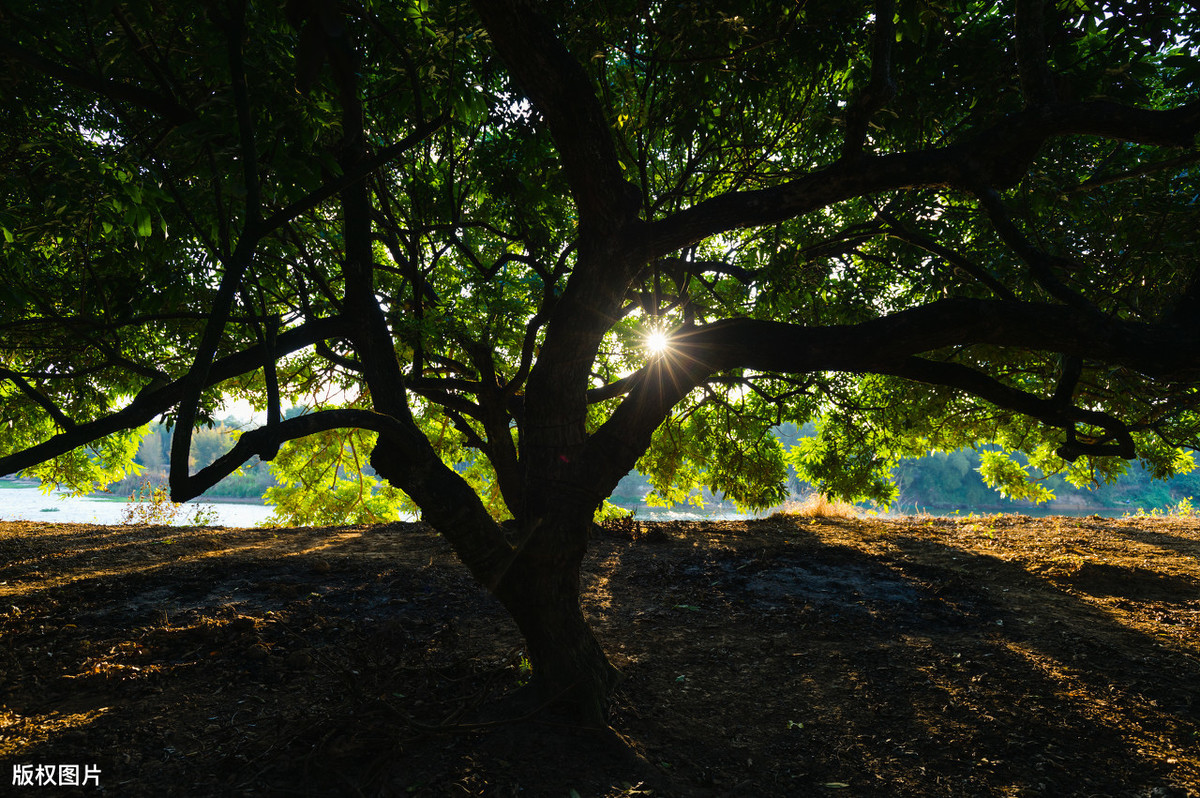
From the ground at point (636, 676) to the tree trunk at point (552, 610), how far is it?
22 centimetres

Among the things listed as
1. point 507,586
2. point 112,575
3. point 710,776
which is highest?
point 112,575

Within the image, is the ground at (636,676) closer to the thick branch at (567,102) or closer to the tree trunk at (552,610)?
the tree trunk at (552,610)

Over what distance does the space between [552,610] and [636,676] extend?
1073mm

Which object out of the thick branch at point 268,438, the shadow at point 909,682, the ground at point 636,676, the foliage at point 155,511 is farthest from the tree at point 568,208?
the foliage at point 155,511

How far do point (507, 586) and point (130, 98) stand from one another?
3039mm

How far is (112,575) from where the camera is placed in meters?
5.53

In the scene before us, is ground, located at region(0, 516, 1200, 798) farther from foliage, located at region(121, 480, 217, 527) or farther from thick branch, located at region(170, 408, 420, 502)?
foliage, located at region(121, 480, 217, 527)

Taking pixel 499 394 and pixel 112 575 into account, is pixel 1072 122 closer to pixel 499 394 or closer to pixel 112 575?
pixel 499 394

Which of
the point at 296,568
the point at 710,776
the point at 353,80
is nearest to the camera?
the point at 353,80

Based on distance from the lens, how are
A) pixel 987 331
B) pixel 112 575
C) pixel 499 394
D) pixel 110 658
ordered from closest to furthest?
pixel 987 331, pixel 110 658, pixel 112 575, pixel 499 394

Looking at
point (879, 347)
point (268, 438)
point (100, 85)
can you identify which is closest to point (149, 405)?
point (268, 438)

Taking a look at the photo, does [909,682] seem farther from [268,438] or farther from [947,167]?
[268,438]

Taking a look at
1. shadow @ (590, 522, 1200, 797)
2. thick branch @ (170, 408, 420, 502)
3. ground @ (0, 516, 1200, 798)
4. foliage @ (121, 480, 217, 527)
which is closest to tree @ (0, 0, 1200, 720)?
thick branch @ (170, 408, 420, 502)

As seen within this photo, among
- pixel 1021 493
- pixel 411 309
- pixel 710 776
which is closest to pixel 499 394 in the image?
pixel 411 309
